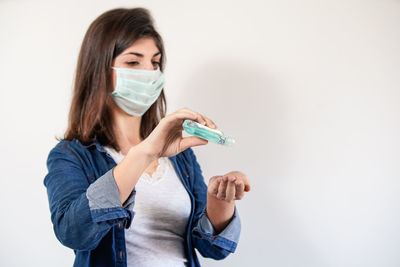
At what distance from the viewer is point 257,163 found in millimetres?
1370

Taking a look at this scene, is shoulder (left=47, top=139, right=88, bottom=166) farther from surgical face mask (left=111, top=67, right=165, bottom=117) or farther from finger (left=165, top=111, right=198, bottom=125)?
finger (left=165, top=111, right=198, bottom=125)

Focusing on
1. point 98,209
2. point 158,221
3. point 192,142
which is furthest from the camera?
point 158,221

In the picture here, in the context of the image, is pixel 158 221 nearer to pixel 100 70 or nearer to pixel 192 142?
pixel 192 142

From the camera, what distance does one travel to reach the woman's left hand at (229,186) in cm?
88

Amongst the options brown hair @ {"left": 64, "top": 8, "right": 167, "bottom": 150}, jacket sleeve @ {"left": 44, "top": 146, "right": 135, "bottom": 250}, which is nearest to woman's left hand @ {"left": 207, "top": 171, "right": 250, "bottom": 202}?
jacket sleeve @ {"left": 44, "top": 146, "right": 135, "bottom": 250}

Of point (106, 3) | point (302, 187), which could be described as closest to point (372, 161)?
point (302, 187)

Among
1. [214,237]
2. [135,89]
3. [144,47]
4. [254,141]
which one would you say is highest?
[144,47]

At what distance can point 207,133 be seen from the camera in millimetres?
805

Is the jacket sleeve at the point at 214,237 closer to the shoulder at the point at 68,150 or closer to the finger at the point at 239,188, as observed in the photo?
the finger at the point at 239,188

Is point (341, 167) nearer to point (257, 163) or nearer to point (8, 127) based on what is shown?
point (257, 163)

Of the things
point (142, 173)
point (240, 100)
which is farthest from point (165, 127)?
point (240, 100)

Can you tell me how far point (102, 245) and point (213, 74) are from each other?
0.74 meters

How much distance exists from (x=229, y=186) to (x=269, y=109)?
0.55m

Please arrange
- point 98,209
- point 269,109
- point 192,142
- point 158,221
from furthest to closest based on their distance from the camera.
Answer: point 269,109 < point 158,221 < point 192,142 < point 98,209
